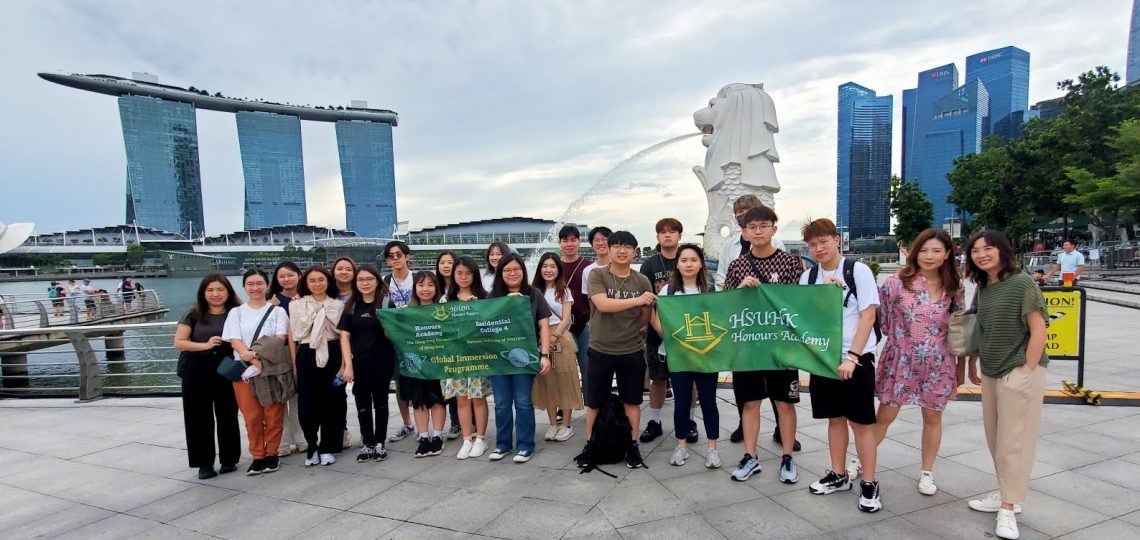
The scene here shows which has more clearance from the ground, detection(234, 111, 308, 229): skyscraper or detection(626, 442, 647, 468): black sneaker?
detection(234, 111, 308, 229): skyscraper

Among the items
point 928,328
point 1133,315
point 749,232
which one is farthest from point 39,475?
point 1133,315

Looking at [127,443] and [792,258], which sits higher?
[792,258]

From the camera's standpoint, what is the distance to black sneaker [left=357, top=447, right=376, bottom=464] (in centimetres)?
402

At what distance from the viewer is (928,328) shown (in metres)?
2.89

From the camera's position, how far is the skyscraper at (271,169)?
328 ft

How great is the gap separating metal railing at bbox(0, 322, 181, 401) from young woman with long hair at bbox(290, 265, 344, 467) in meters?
2.24

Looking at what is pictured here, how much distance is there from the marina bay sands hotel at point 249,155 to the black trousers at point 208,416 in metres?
110

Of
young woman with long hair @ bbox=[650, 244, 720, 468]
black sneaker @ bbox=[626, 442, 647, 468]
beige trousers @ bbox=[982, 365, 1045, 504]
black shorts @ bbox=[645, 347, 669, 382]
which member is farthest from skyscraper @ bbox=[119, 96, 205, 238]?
beige trousers @ bbox=[982, 365, 1045, 504]

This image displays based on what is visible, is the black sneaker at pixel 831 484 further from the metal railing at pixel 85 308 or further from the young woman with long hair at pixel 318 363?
the metal railing at pixel 85 308

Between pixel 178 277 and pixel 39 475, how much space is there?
75.7 metres

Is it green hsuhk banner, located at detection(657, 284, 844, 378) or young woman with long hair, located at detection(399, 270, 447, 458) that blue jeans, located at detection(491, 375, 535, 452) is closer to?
young woman with long hair, located at detection(399, 270, 447, 458)

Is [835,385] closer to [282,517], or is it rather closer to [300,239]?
[282,517]

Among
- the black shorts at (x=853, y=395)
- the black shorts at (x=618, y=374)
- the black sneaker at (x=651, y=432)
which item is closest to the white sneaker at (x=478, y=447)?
the black shorts at (x=618, y=374)

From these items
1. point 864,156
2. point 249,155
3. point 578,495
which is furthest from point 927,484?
point 249,155
